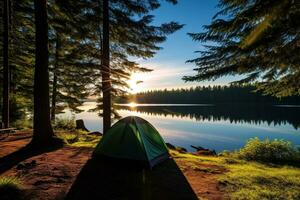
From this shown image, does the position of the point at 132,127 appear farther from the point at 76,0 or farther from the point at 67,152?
the point at 76,0

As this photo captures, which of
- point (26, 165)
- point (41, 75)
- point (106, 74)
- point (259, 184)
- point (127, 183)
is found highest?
point (106, 74)

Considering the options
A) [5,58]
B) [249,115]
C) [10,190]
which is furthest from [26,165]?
[249,115]

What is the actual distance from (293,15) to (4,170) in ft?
25.6

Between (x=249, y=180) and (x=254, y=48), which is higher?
(x=254, y=48)

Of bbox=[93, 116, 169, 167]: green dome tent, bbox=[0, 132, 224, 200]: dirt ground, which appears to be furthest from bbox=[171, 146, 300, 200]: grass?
bbox=[93, 116, 169, 167]: green dome tent

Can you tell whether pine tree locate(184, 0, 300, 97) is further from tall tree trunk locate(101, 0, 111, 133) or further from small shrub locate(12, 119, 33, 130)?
small shrub locate(12, 119, 33, 130)

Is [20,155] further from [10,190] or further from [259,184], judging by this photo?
[259,184]

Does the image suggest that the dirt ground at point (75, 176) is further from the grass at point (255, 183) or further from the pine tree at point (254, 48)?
the pine tree at point (254, 48)

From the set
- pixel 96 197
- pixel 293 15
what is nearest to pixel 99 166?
pixel 96 197

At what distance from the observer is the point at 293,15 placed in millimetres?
4684

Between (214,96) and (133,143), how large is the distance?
115386 mm

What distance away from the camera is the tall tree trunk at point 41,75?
31.9ft

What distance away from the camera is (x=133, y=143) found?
7.55 meters

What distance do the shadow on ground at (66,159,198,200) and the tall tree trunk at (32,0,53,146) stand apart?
3.24 meters
